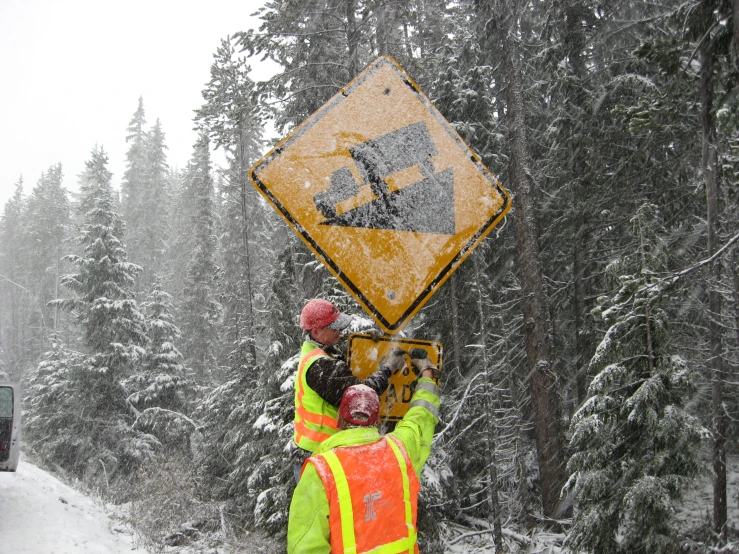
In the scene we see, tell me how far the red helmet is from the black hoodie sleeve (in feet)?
0.94

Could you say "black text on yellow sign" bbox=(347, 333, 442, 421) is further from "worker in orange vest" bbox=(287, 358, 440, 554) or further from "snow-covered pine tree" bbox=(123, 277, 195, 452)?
"snow-covered pine tree" bbox=(123, 277, 195, 452)

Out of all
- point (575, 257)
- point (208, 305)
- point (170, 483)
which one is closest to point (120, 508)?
point (170, 483)

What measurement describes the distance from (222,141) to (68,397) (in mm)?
Result: 13835

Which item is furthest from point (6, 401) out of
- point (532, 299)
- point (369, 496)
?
point (532, 299)

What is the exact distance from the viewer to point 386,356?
279 cm

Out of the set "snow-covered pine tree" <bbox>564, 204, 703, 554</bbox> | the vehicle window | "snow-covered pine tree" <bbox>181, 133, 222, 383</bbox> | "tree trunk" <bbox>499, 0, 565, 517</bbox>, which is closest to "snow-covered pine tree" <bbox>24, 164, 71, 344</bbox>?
"snow-covered pine tree" <bbox>181, 133, 222, 383</bbox>

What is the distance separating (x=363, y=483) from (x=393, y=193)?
1412 mm

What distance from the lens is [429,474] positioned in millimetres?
9508

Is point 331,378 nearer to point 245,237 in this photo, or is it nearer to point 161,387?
point 245,237

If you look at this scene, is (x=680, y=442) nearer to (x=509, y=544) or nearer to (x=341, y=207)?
(x=509, y=544)

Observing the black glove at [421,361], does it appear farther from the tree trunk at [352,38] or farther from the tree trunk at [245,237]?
the tree trunk at [245,237]

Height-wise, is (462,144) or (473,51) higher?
(473,51)

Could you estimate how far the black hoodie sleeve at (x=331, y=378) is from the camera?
9.37 feet

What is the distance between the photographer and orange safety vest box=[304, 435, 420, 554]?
2564 mm
